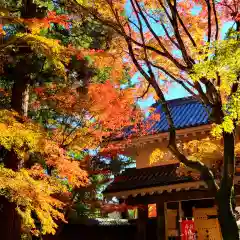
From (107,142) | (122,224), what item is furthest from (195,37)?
(122,224)

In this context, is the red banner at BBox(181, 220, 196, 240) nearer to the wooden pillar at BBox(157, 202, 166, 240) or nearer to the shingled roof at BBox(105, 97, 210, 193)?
the wooden pillar at BBox(157, 202, 166, 240)

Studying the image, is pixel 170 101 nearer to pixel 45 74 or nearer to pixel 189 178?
pixel 189 178

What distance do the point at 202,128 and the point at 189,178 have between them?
241cm

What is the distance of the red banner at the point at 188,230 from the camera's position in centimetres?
1412

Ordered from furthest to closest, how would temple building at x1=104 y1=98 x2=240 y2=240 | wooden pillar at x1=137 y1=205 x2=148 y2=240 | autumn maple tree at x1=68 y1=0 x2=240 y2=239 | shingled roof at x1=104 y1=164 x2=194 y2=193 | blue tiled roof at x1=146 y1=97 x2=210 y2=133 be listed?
1. blue tiled roof at x1=146 y1=97 x2=210 y2=133
2. wooden pillar at x1=137 y1=205 x2=148 y2=240
3. shingled roof at x1=104 y1=164 x2=194 y2=193
4. temple building at x1=104 y1=98 x2=240 y2=240
5. autumn maple tree at x1=68 y1=0 x2=240 y2=239

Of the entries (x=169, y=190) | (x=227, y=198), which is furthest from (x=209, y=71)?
(x=169, y=190)

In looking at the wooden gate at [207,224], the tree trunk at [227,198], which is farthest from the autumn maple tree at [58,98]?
the wooden gate at [207,224]

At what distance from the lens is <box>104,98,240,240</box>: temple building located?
534 inches

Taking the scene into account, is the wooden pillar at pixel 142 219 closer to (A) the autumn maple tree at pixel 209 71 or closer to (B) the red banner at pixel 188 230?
(B) the red banner at pixel 188 230

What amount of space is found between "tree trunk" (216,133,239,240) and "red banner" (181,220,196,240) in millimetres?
6869

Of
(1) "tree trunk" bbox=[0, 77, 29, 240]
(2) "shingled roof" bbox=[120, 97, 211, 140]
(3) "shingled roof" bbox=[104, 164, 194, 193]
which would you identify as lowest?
(1) "tree trunk" bbox=[0, 77, 29, 240]

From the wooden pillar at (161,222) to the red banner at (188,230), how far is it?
834 mm

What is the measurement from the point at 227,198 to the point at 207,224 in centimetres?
840

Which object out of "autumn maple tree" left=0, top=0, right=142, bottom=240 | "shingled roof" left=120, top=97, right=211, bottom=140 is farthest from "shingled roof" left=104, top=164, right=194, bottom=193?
"shingled roof" left=120, top=97, right=211, bottom=140
